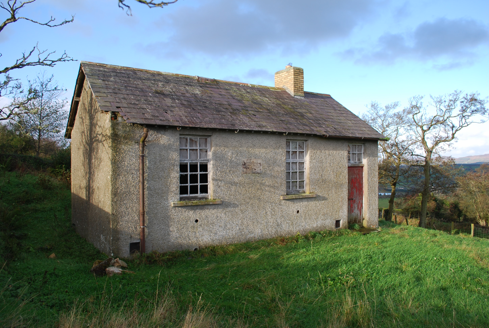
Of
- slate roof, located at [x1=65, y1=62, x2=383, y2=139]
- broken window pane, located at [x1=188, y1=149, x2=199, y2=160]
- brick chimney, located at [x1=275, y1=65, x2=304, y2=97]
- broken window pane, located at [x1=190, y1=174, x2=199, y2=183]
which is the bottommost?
broken window pane, located at [x1=190, y1=174, x2=199, y2=183]

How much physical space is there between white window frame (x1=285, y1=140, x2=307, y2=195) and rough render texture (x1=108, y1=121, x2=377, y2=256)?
21 cm

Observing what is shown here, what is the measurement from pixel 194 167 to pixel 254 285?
415 cm

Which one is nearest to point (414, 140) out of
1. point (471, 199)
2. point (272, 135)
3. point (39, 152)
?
point (471, 199)

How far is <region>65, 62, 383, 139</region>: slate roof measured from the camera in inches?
356

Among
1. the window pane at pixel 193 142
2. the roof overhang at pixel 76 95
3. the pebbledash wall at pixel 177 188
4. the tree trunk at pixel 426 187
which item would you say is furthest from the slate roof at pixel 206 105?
the tree trunk at pixel 426 187

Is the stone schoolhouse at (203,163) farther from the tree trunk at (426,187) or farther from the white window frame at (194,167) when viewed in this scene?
the tree trunk at (426,187)

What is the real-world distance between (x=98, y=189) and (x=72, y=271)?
3038 millimetres

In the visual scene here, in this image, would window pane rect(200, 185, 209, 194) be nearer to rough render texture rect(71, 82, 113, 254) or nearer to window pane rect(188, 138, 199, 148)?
window pane rect(188, 138, 199, 148)

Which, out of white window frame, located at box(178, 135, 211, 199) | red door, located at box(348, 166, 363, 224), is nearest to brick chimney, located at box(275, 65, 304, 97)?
red door, located at box(348, 166, 363, 224)

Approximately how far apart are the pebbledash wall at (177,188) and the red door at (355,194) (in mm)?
570

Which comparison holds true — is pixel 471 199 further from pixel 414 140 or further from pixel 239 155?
pixel 239 155

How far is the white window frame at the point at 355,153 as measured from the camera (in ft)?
43.0

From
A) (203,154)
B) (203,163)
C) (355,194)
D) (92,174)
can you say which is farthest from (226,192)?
(355,194)

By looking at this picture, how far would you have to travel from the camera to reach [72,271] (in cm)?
668
